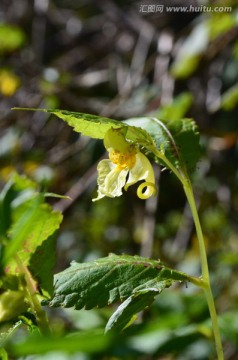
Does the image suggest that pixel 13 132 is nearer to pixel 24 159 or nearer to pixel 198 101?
pixel 24 159

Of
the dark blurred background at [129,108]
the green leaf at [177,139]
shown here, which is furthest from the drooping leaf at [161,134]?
the dark blurred background at [129,108]

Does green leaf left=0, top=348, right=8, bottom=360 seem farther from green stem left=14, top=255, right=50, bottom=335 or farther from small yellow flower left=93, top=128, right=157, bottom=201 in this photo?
small yellow flower left=93, top=128, right=157, bottom=201

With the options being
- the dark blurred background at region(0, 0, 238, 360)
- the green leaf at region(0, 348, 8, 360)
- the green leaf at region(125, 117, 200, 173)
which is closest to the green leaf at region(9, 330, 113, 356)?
the green leaf at region(0, 348, 8, 360)

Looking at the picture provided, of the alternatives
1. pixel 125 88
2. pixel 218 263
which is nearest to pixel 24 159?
pixel 125 88

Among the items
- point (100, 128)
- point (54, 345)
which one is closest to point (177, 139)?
point (100, 128)

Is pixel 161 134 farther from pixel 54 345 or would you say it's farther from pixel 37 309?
pixel 54 345

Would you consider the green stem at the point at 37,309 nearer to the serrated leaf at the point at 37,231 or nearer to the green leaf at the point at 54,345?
the serrated leaf at the point at 37,231
